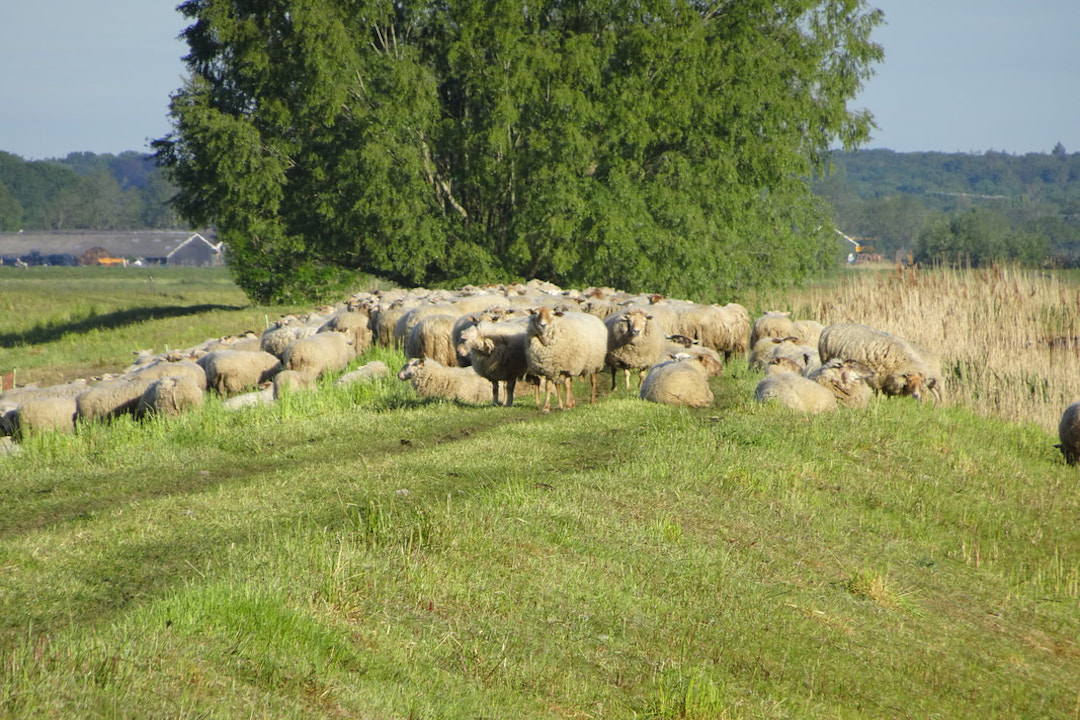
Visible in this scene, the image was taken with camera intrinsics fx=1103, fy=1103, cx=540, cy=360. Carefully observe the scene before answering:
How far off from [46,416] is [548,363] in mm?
6231

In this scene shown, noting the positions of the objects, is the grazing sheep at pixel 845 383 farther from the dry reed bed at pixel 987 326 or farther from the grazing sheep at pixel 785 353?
the dry reed bed at pixel 987 326

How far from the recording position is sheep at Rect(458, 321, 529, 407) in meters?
12.8

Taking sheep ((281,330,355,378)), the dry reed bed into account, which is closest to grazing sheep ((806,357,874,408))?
the dry reed bed

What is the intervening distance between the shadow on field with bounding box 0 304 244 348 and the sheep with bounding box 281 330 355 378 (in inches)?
693

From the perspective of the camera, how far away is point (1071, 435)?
1232 cm

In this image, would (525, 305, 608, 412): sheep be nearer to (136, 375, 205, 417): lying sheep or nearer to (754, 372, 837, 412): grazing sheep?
(754, 372, 837, 412): grazing sheep

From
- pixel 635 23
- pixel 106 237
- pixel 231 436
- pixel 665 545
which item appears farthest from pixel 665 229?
pixel 106 237

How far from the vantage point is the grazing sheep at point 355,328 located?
18484 mm

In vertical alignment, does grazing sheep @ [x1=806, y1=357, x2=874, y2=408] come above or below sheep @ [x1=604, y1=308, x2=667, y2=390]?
below

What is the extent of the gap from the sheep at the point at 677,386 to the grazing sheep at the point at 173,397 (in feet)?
17.7

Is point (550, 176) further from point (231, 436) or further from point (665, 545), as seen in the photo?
point (665, 545)

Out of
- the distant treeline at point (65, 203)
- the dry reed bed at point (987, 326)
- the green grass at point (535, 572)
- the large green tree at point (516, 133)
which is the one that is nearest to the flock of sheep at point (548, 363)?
the green grass at point (535, 572)

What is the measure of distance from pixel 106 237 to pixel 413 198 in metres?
117

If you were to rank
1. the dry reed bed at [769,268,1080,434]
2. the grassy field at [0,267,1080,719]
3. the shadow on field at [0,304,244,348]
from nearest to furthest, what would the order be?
the grassy field at [0,267,1080,719]
the dry reed bed at [769,268,1080,434]
the shadow on field at [0,304,244,348]
